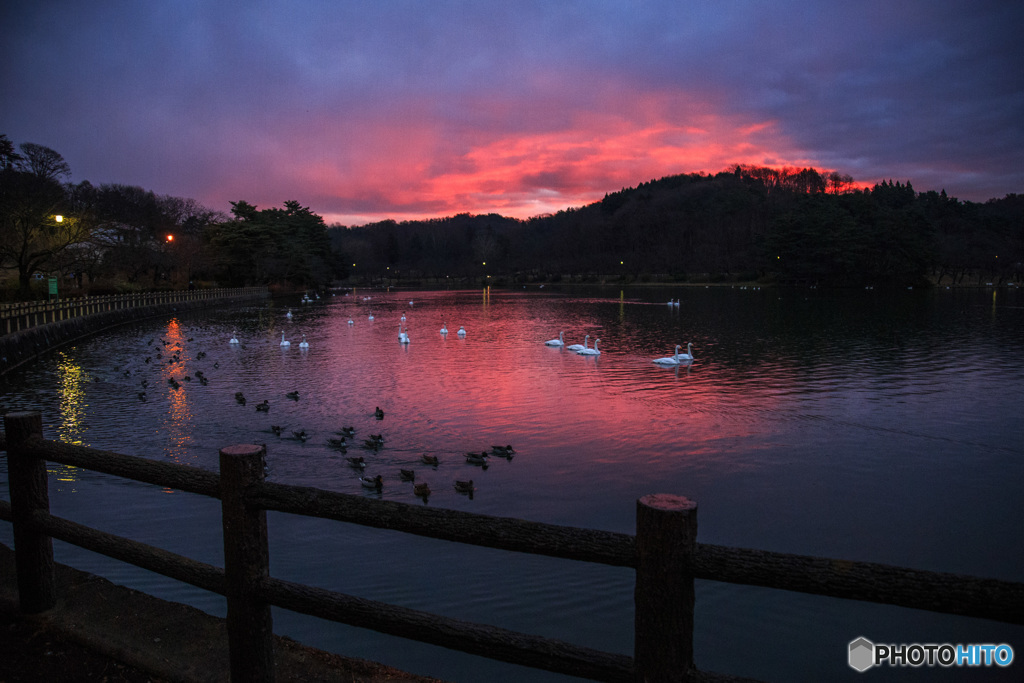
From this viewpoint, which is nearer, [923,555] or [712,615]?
[712,615]

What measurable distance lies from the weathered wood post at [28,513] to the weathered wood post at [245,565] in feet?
5.54

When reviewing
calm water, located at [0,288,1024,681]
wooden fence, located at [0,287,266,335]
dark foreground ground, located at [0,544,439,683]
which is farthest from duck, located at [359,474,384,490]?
wooden fence, located at [0,287,266,335]

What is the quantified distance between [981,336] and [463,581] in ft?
116

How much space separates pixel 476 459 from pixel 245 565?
8972 millimetres

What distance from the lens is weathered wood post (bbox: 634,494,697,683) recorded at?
239 cm

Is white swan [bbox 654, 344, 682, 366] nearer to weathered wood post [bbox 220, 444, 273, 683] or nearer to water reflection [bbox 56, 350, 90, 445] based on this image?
water reflection [bbox 56, 350, 90, 445]

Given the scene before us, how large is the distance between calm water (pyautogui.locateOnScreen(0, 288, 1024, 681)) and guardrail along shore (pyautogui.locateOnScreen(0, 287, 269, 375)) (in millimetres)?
1307

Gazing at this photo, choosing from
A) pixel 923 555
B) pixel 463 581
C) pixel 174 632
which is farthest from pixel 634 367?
pixel 174 632

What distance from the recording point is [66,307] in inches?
1351

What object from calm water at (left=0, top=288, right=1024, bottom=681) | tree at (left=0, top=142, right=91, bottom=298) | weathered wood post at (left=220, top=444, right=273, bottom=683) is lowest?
calm water at (left=0, top=288, right=1024, bottom=681)

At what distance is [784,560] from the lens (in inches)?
91.7

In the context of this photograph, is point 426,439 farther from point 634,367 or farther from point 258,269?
point 258,269

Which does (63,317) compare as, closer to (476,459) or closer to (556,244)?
(476,459)

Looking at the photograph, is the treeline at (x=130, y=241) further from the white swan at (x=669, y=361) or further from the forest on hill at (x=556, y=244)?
the white swan at (x=669, y=361)
